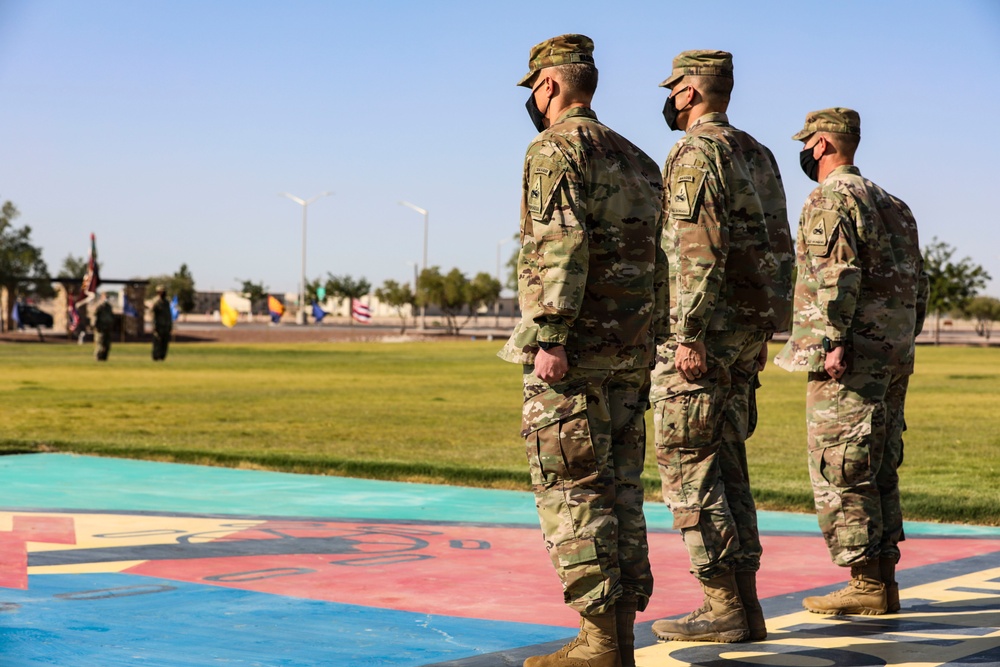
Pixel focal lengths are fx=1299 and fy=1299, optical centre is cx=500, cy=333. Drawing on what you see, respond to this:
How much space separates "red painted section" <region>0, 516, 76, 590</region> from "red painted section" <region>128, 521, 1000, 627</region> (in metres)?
0.58

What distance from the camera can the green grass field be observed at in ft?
35.7

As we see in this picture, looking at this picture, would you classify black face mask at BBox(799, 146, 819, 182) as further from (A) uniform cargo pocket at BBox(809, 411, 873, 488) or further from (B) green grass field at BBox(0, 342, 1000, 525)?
(B) green grass field at BBox(0, 342, 1000, 525)

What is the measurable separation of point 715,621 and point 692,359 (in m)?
1.01

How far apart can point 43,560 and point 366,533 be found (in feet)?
6.15

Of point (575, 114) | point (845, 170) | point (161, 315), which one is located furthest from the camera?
point (161, 315)

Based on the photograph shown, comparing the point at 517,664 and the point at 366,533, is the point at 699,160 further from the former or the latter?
the point at 366,533

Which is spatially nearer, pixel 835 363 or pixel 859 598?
pixel 859 598

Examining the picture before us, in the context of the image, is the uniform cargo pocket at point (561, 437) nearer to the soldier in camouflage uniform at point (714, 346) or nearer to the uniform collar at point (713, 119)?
the soldier in camouflage uniform at point (714, 346)

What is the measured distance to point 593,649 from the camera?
14.1 feet

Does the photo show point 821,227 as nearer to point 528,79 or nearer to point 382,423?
point 528,79

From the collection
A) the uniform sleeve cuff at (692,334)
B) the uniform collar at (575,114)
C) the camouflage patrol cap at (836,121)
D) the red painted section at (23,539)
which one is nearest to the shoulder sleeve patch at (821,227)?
the camouflage patrol cap at (836,121)

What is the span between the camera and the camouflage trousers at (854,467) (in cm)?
564

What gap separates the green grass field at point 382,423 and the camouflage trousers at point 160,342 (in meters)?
0.91

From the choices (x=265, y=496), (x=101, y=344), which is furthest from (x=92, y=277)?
(x=265, y=496)
